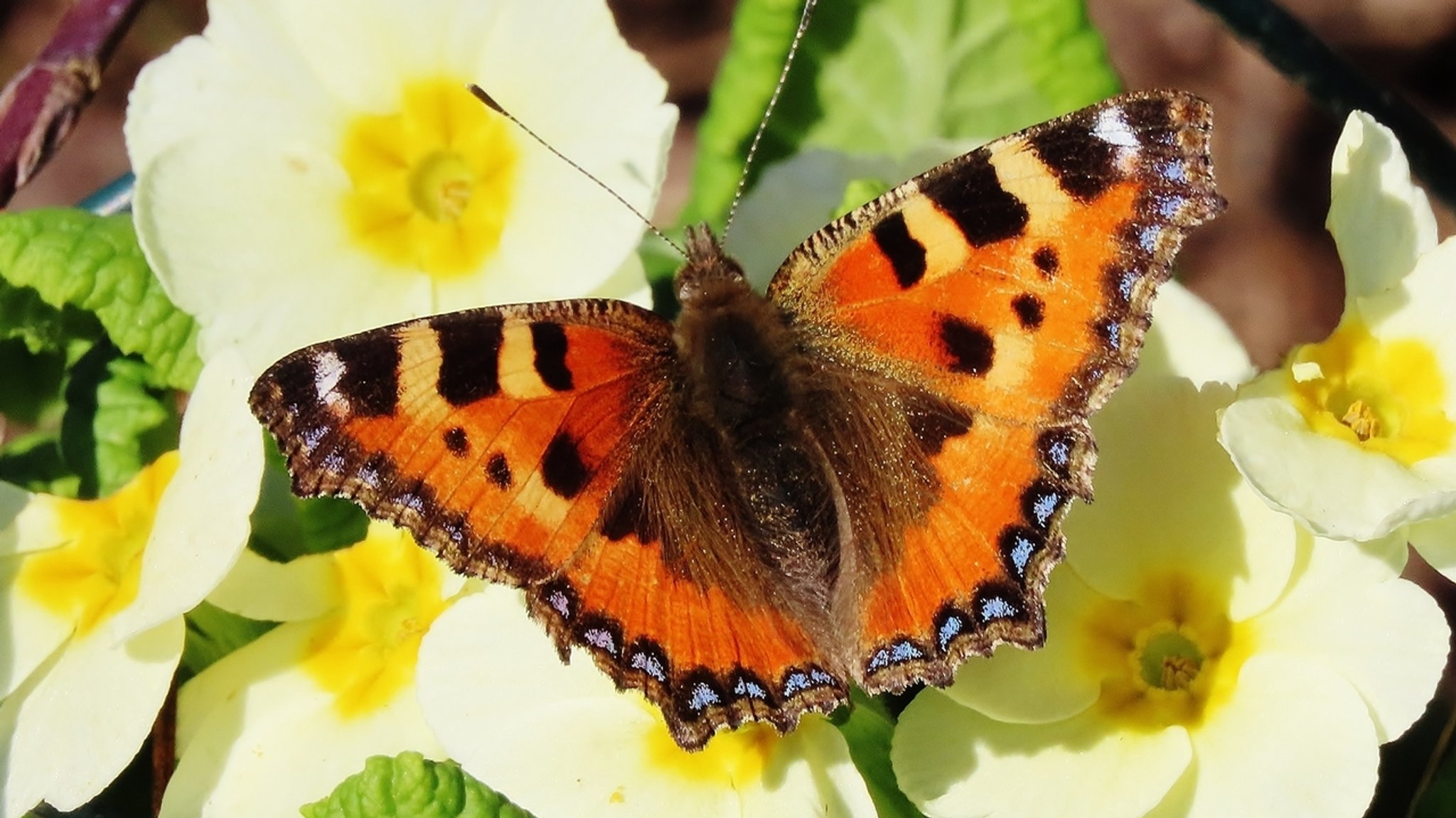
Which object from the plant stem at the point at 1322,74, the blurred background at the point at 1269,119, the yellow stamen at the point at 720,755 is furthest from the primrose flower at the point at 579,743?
the blurred background at the point at 1269,119

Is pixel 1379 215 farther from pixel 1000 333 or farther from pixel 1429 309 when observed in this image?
pixel 1000 333

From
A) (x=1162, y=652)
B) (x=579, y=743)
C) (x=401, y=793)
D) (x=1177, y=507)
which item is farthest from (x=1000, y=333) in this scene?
(x=401, y=793)

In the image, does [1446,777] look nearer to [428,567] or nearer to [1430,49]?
[428,567]

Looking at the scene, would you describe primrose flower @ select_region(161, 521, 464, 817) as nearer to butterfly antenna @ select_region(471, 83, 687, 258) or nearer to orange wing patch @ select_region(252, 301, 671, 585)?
orange wing patch @ select_region(252, 301, 671, 585)

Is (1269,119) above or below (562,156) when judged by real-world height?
below

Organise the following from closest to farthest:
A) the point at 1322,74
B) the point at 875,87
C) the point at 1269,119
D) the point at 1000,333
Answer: the point at 1000,333, the point at 1322,74, the point at 875,87, the point at 1269,119

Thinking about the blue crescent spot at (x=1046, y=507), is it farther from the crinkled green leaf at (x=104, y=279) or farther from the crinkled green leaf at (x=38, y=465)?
the crinkled green leaf at (x=38, y=465)
